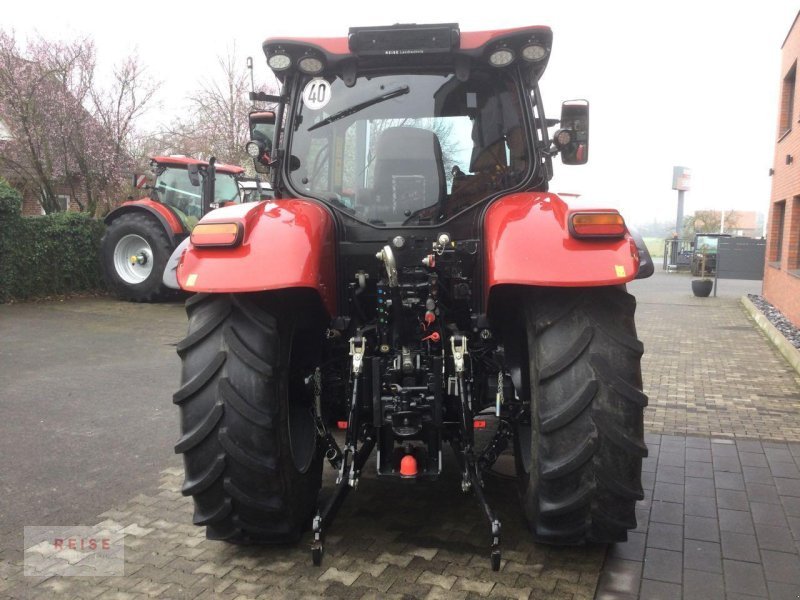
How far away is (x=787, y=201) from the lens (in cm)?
1257

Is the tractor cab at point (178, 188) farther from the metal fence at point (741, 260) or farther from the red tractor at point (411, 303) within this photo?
the metal fence at point (741, 260)

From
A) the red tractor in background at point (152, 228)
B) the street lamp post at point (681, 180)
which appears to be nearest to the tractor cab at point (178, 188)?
the red tractor in background at point (152, 228)

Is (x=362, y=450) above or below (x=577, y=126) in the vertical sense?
below

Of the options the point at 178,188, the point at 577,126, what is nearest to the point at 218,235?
the point at 577,126

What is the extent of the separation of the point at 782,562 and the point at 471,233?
2113 mm

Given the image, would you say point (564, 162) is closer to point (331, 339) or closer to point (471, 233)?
point (471, 233)

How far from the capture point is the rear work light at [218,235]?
9.20 feet

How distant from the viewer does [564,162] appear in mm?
3818

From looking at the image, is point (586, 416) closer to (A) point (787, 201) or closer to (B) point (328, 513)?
(B) point (328, 513)

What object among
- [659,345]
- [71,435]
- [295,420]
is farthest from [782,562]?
[659,345]

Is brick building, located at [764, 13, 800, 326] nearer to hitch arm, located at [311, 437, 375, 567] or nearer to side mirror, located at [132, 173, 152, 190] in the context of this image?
hitch arm, located at [311, 437, 375, 567]

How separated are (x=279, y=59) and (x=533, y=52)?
131 centimetres

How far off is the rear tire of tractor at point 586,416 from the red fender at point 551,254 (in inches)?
7.6

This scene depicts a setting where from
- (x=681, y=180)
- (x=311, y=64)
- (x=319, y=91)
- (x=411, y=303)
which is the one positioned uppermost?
(x=681, y=180)
